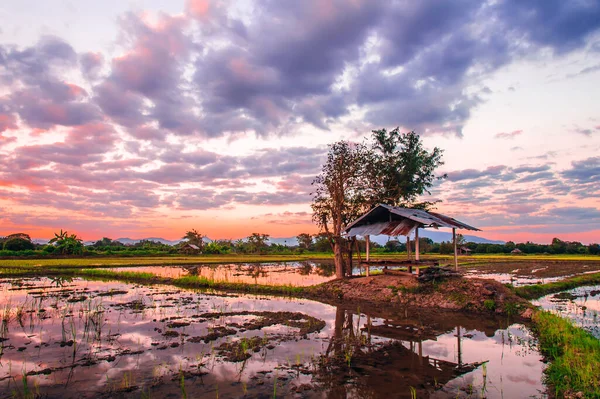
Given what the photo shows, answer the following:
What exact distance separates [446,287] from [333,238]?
289 inches

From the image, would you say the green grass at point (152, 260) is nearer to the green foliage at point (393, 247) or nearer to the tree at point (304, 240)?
the green foliage at point (393, 247)

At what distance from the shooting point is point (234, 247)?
80750 millimetres

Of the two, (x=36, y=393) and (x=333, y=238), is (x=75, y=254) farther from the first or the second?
(x=36, y=393)

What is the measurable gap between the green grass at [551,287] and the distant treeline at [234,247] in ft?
98.1

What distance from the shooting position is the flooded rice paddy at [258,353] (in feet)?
21.5

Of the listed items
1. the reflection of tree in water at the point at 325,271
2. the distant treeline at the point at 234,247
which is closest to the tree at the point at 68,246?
the distant treeline at the point at 234,247

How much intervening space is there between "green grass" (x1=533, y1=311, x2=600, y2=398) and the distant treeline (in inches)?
1545

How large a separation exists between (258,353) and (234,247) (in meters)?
73.9

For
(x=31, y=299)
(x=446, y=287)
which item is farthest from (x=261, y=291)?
(x=31, y=299)

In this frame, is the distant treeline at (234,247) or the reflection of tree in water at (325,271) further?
the distant treeline at (234,247)

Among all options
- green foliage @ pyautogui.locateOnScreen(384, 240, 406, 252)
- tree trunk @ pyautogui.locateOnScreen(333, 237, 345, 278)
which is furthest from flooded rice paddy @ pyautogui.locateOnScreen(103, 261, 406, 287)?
green foliage @ pyautogui.locateOnScreen(384, 240, 406, 252)

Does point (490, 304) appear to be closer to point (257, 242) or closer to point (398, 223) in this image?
point (398, 223)

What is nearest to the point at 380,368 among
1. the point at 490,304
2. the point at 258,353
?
the point at 258,353

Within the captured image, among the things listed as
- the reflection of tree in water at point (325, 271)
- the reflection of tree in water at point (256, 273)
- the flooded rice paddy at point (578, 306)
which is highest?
the flooded rice paddy at point (578, 306)
